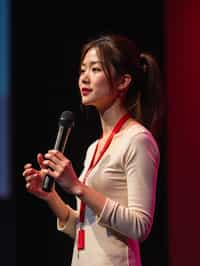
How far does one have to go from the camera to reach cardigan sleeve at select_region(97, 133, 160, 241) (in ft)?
4.84

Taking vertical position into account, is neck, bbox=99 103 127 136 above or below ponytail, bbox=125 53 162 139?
below

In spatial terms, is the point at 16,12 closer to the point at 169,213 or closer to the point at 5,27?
the point at 5,27

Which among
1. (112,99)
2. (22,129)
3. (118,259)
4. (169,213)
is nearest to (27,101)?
(22,129)

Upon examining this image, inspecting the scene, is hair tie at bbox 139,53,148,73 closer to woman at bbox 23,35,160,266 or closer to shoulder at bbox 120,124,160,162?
woman at bbox 23,35,160,266

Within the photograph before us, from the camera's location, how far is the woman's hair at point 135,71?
1.65m

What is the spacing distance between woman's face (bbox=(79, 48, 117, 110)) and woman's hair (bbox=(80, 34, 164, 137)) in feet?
0.06

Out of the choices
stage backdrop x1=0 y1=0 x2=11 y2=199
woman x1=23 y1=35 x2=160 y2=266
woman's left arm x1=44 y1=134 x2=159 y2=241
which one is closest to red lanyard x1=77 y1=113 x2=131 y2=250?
woman x1=23 y1=35 x2=160 y2=266

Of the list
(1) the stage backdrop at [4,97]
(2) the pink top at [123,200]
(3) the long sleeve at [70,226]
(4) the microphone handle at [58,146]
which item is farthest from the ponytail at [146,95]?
(1) the stage backdrop at [4,97]

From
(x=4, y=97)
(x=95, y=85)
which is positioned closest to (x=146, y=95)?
(x=95, y=85)

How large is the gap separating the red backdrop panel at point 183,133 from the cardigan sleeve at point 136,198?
139cm

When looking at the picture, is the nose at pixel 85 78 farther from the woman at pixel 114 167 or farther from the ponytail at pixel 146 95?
the ponytail at pixel 146 95

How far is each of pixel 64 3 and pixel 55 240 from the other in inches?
47.5

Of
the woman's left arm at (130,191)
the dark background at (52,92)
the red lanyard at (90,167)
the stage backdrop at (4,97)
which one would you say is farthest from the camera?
the dark background at (52,92)

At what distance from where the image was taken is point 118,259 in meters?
1.52
